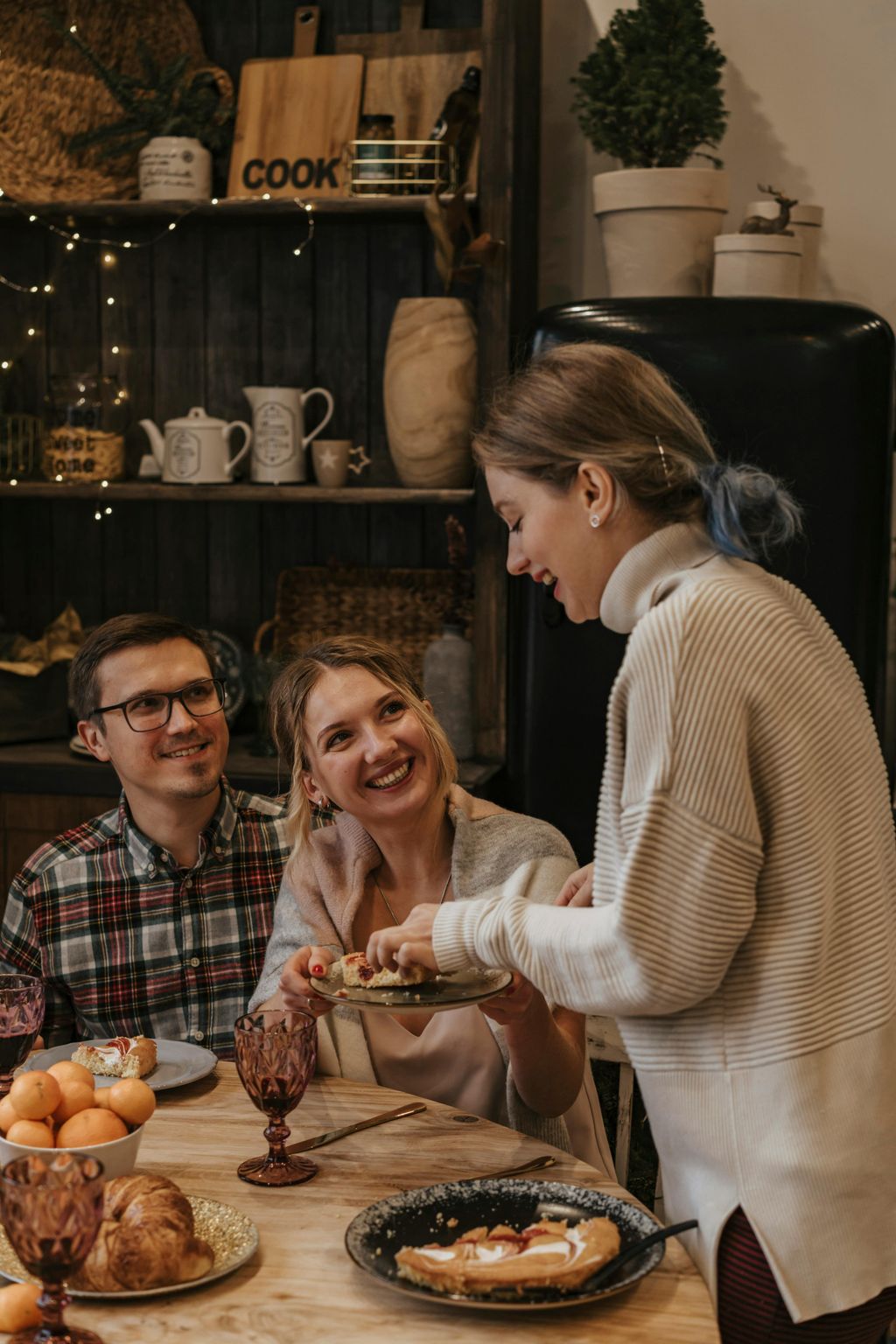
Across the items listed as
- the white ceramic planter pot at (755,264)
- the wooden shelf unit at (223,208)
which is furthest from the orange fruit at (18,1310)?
the wooden shelf unit at (223,208)

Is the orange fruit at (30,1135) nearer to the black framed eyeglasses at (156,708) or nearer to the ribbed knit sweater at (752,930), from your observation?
the ribbed knit sweater at (752,930)

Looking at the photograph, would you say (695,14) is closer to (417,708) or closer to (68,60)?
(68,60)

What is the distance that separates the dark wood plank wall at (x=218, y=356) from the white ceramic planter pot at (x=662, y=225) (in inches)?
21.5

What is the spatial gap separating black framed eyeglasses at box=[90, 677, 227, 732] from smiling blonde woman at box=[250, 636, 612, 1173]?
192 millimetres

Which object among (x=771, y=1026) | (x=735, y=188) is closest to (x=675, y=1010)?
(x=771, y=1026)

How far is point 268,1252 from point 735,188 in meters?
2.59

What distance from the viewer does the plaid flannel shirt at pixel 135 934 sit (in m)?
2.01

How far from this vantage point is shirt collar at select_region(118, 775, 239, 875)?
204 cm

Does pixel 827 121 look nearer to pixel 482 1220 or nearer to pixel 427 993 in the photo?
pixel 427 993

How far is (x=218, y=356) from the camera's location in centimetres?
346

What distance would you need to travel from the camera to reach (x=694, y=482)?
1299 mm

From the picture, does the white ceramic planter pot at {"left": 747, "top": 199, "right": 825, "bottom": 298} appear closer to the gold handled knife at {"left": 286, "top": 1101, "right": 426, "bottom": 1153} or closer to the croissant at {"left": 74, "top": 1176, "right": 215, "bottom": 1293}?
the gold handled knife at {"left": 286, "top": 1101, "right": 426, "bottom": 1153}

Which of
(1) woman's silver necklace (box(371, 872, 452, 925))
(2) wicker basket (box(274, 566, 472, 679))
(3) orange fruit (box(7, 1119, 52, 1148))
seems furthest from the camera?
(2) wicker basket (box(274, 566, 472, 679))

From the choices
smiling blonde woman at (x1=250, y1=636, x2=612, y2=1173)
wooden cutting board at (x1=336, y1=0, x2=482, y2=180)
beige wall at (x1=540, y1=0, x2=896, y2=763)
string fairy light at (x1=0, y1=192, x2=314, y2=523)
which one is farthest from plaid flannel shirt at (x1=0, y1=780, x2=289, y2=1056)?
wooden cutting board at (x1=336, y1=0, x2=482, y2=180)
